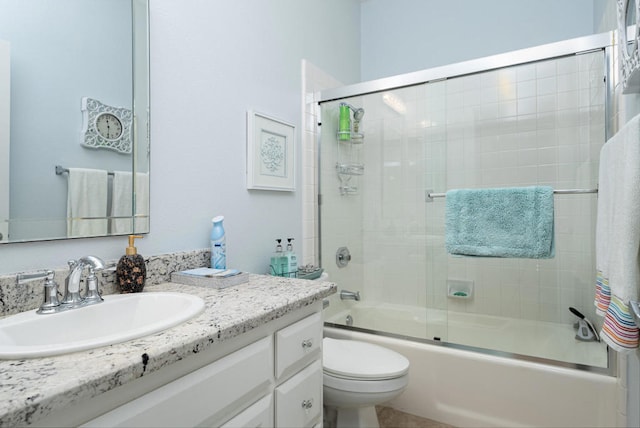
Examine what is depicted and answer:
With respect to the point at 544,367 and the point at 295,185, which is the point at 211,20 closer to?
the point at 295,185

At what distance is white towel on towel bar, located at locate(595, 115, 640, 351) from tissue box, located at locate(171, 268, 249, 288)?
1124mm

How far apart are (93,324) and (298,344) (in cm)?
53

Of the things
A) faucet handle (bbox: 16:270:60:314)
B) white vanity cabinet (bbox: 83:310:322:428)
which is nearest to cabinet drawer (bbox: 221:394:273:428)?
white vanity cabinet (bbox: 83:310:322:428)

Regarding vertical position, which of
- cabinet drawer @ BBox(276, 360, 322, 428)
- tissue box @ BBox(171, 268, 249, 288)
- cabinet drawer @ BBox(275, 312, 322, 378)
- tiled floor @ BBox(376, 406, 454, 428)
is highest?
tissue box @ BBox(171, 268, 249, 288)

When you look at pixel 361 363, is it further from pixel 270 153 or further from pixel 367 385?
pixel 270 153

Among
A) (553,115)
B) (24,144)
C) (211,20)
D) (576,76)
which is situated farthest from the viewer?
(553,115)

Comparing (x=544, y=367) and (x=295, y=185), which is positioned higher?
(x=295, y=185)

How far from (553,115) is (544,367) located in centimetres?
124

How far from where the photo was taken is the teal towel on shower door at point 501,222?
5.64 ft

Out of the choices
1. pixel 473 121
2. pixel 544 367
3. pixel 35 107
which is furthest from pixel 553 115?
pixel 35 107

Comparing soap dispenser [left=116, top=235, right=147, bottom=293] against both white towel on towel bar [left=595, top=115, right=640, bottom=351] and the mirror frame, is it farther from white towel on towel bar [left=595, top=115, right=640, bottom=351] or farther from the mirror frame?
the mirror frame

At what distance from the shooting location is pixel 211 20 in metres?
1.52

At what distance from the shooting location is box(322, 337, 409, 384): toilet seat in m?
1.45

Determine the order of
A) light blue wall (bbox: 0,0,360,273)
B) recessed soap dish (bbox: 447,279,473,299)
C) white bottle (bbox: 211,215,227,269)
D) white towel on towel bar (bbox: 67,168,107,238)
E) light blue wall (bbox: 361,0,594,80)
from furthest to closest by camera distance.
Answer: light blue wall (bbox: 361,0,594,80) < recessed soap dish (bbox: 447,279,473,299) < white bottle (bbox: 211,215,227,269) < light blue wall (bbox: 0,0,360,273) < white towel on towel bar (bbox: 67,168,107,238)
